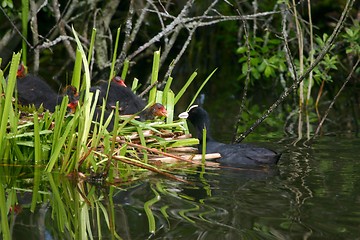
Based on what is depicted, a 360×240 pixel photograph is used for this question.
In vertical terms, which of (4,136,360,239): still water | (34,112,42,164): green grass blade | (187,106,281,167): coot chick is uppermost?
(34,112,42,164): green grass blade

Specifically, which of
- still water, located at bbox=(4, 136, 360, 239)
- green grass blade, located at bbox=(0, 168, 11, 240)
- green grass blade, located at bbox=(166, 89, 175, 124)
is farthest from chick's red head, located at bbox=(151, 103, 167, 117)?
green grass blade, located at bbox=(0, 168, 11, 240)

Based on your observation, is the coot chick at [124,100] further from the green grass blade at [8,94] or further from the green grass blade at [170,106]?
the green grass blade at [8,94]

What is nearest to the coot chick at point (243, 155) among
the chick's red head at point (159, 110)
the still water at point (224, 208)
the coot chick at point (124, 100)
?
the still water at point (224, 208)

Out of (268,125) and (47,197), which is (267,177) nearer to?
(47,197)

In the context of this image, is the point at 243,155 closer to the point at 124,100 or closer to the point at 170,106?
the point at 170,106

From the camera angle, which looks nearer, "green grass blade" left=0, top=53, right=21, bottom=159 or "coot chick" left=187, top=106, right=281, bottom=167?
"green grass blade" left=0, top=53, right=21, bottom=159

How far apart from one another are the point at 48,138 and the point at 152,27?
27.2 ft

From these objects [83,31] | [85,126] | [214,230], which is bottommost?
[214,230]

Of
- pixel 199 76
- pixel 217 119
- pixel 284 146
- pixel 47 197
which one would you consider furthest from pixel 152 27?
pixel 47 197

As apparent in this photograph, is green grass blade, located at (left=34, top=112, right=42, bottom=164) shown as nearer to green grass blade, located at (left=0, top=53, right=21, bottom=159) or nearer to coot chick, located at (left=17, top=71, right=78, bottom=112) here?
green grass blade, located at (left=0, top=53, right=21, bottom=159)

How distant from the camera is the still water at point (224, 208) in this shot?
12.3 ft

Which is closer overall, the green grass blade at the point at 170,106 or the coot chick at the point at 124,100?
the coot chick at the point at 124,100

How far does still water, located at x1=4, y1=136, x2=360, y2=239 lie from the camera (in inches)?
147

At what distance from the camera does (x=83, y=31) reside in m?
9.63
